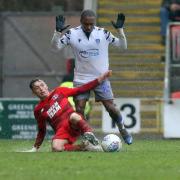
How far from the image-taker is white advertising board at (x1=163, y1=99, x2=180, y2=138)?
20.4m

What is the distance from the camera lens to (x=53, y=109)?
49.1ft

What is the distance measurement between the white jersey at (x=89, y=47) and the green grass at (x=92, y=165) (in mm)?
1724

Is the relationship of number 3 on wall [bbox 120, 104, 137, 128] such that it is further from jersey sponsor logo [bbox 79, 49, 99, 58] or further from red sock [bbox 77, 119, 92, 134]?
red sock [bbox 77, 119, 92, 134]

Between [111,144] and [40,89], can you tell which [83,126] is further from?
[40,89]

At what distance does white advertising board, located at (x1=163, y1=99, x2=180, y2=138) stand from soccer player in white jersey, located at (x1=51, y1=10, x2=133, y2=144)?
4439 millimetres

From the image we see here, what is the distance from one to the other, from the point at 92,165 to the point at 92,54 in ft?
12.9

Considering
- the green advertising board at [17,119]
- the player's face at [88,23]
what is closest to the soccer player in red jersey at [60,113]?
the player's face at [88,23]

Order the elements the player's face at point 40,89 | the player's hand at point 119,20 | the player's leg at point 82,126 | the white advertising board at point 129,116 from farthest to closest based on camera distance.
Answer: the white advertising board at point 129,116
the player's hand at point 119,20
the player's face at point 40,89
the player's leg at point 82,126

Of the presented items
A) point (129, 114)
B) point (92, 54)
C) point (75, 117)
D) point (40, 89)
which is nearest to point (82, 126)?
point (75, 117)

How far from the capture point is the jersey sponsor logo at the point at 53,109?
15.0m

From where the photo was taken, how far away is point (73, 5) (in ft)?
125

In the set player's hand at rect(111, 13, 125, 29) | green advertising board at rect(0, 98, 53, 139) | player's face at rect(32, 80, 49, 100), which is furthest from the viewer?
green advertising board at rect(0, 98, 53, 139)

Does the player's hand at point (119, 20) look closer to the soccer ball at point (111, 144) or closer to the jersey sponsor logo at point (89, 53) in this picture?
the jersey sponsor logo at point (89, 53)

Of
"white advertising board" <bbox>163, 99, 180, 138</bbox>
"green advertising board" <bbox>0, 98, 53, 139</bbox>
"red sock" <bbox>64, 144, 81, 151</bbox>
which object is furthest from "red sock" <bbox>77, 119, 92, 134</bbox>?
"green advertising board" <bbox>0, 98, 53, 139</bbox>
